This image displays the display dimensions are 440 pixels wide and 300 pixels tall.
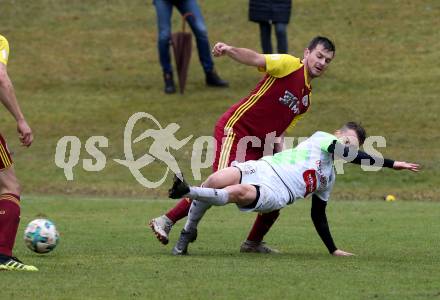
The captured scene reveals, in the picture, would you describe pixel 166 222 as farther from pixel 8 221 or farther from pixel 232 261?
pixel 8 221

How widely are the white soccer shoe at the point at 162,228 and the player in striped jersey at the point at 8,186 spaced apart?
179 centimetres

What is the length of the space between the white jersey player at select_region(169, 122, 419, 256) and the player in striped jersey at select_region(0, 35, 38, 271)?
160 cm

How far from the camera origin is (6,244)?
8.92 meters

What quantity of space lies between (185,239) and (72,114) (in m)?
12.6

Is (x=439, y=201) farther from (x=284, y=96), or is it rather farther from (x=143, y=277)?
(x=143, y=277)

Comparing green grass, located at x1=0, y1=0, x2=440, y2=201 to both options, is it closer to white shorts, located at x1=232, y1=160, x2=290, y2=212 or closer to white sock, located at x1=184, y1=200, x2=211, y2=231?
white sock, located at x1=184, y1=200, x2=211, y2=231

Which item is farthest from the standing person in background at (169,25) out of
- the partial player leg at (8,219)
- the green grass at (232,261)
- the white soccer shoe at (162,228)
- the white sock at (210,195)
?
the partial player leg at (8,219)

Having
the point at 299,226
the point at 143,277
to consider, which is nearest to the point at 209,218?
the point at 299,226

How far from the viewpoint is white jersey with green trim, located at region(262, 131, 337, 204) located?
10.0m

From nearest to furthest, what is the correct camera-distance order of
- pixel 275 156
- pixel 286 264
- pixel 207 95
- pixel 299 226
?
pixel 286 264 → pixel 275 156 → pixel 299 226 → pixel 207 95

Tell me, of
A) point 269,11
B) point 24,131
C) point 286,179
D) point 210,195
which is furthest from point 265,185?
point 269,11

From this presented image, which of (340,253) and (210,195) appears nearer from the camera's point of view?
(210,195)

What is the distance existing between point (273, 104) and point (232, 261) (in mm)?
1781

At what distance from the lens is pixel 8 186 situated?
9117 mm
